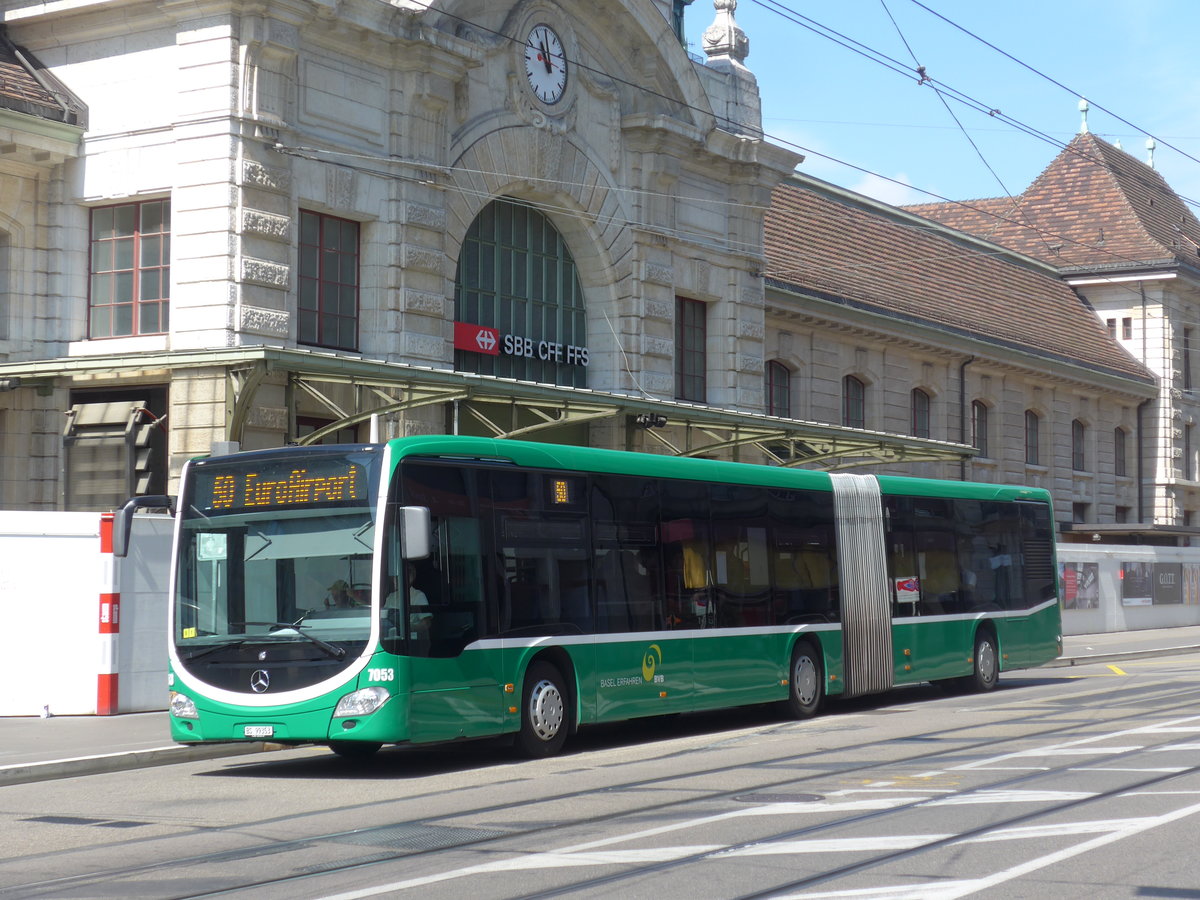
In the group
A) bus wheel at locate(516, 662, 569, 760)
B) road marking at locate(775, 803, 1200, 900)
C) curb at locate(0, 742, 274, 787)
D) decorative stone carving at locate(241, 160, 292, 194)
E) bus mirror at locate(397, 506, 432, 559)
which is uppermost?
decorative stone carving at locate(241, 160, 292, 194)

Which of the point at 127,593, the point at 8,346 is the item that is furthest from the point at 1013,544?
the point at 8,346

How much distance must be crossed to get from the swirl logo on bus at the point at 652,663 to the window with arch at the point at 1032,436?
3487 cm

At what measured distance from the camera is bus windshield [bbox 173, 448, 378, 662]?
45.8ft

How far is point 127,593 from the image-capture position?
62.0ft

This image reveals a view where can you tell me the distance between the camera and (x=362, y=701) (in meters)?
13.7

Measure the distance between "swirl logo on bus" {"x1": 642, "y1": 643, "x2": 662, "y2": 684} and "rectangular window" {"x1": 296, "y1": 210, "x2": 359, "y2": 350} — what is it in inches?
355

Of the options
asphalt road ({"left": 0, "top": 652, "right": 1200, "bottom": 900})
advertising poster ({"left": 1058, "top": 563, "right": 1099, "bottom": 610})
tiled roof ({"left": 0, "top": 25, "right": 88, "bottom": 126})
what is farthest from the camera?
advertising poster ({"left": 1058, "top": 563, "right": 1099, "bottom": 610})

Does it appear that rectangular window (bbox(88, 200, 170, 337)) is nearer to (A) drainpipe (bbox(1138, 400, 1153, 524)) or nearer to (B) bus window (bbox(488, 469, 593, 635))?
(B) bus window (bbox(488, 469, 593, 635))

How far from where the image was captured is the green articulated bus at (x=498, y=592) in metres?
14.0

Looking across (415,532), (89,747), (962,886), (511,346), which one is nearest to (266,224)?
(511,346)

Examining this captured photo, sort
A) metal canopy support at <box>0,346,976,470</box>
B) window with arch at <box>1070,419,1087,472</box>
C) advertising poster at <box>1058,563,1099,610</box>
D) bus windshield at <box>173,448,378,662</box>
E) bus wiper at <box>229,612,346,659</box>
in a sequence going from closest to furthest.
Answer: bus wiper at <box>229,612,346,659</box>, bus windshield at <box>173,448,378,662</box>, metal canopy support at <box>0,346,976,470</box>, advertising poster at <box>1058,563,1099,610</box>, window with arch at <box>1070,419,1087,472</box>

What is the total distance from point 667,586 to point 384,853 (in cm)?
803

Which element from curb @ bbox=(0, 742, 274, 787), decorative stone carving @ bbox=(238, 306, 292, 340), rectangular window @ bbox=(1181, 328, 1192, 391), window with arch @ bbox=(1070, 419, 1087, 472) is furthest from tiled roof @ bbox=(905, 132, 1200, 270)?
curb @ bbox=(0, 742, 274, 787)

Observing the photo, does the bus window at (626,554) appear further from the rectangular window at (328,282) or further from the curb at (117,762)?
the rectangular window at (328,282)
